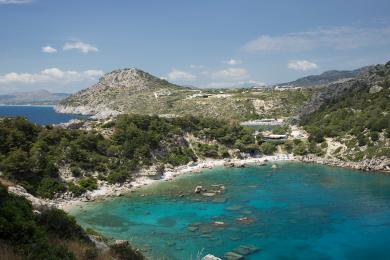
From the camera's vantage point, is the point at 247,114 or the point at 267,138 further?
the point at 247,114

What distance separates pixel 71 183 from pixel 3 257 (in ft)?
139

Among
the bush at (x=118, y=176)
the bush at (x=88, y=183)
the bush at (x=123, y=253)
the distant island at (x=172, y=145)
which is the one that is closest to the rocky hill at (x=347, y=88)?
the distant island at (x=172, y=145)

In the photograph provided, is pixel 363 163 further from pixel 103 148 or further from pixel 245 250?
pixel 103 148

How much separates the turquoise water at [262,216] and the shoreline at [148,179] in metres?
2.02

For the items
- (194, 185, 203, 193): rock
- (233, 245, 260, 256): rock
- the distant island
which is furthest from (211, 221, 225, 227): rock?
(194, 185, 203, 193): rock

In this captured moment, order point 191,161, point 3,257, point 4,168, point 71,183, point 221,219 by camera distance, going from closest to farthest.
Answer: point 3,257
point 221,219
point 4,168
point 71,183
point 191,161

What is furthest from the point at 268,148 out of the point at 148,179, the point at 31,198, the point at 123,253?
the point at 123,253

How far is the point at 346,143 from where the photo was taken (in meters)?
76.8

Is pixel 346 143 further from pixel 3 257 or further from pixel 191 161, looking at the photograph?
pixel 3 257

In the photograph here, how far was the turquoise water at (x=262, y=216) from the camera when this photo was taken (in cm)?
3500

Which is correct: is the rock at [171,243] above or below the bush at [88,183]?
below

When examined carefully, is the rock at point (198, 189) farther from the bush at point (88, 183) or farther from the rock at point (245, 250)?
the rock at point (245, 250)

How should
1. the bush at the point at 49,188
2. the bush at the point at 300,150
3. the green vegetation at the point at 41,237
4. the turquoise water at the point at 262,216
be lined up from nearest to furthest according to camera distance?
the green vegetation at the point at 41,237, the turquoise water at the point at 262,216, the bush at the point at 49,188, the bush at the point at 300,150

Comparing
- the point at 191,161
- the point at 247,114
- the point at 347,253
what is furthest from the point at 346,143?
the point at 247,114
